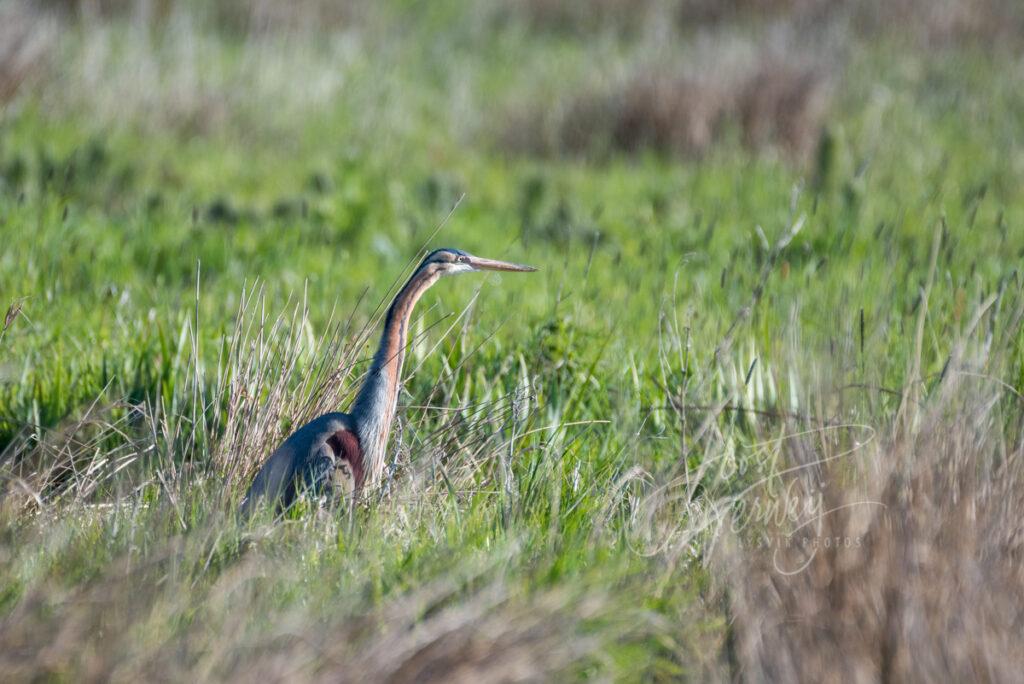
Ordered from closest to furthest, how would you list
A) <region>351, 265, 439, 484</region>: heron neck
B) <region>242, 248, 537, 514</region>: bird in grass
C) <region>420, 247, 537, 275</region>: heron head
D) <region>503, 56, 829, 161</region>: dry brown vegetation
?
<region>242, 248, 537, 514</region>: bird in grass < <region>351, 265, 439, 484</region>: heron neck < <region>420, 247, 537, 275</region>: heron head < <region>503, 56, 829, 161</region>: dry brown vegetation

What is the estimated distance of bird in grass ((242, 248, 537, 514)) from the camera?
3.36m

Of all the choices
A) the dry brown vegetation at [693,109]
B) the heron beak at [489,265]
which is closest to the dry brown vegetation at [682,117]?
the dry brown vegetation at [693,109]

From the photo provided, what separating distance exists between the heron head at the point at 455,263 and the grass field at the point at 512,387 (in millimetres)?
187

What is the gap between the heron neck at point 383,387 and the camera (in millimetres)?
3527

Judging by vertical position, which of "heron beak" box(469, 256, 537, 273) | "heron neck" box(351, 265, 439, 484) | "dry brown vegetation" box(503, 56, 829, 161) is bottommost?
"dry brown vegetation" box(503, 56, 829, 161)

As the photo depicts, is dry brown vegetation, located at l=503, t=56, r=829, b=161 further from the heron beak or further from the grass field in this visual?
the heron beak

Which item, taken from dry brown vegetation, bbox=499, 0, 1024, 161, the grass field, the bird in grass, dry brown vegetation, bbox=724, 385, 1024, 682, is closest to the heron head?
the bird in grass

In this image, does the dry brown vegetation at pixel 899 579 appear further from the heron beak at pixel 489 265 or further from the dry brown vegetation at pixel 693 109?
the dry brown vegetation at pixel 693 109

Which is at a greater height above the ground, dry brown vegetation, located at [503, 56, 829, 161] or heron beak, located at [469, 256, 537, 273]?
heron beak, located at [469, 256, 537, 273]

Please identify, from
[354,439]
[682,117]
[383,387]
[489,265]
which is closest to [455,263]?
[489,265]

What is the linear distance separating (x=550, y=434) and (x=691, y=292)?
1881mm

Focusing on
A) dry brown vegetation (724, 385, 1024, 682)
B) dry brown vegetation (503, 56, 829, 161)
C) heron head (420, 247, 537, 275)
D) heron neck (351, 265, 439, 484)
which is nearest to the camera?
dry brown vegetation (724, 385, 1024, 682)

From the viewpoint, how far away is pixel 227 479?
3344 mm

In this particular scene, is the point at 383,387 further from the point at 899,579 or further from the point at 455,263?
the point at 899,579
